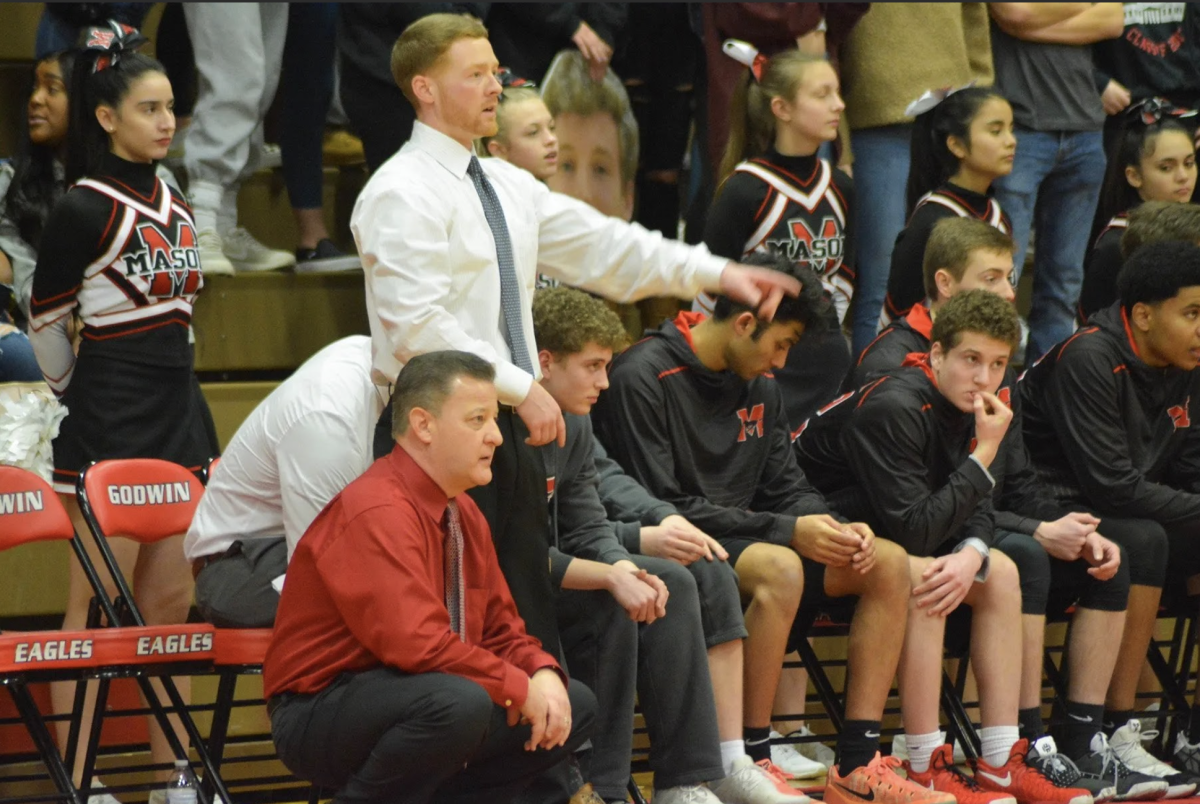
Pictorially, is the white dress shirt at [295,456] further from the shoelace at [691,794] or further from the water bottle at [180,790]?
the shoelace at [691,794]

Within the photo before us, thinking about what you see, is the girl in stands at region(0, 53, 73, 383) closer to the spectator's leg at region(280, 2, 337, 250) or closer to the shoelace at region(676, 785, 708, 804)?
the spectator's leg at region(280, 2, 337, 250)

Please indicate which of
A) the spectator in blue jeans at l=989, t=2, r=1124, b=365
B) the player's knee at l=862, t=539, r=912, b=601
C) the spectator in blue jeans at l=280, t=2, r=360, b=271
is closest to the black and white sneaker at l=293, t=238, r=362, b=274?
the spectator in blue jeans at l=280, t=2, r=360, b=271

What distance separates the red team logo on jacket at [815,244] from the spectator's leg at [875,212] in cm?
38

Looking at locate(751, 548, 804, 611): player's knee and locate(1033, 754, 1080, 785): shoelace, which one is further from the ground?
locate(751, 548, 804, 611): player's knee

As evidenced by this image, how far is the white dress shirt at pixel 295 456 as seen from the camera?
3.44 metres

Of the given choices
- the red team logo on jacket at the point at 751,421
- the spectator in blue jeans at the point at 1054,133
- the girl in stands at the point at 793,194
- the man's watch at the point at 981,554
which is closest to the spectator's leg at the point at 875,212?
the girl in stands at the point at 793,194

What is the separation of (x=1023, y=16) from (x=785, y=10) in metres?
1.01

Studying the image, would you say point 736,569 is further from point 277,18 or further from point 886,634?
point 277,18

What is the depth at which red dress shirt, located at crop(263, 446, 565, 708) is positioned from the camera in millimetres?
2994

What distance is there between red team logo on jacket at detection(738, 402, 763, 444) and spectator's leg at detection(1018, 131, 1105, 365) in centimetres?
Answer: 177

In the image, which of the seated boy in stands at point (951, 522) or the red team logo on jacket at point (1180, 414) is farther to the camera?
the red team logo on jacket at point (1180, 414)

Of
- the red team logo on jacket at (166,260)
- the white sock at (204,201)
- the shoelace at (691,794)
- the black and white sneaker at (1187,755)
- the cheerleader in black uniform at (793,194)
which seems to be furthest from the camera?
the white sock at (204,201)

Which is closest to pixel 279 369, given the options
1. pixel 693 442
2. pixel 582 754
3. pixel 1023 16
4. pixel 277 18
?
pixel 277 18

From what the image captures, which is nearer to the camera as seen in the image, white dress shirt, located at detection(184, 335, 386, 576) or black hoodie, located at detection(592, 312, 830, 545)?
white dress shirt, located at detection(184, 335, 386, 576)
